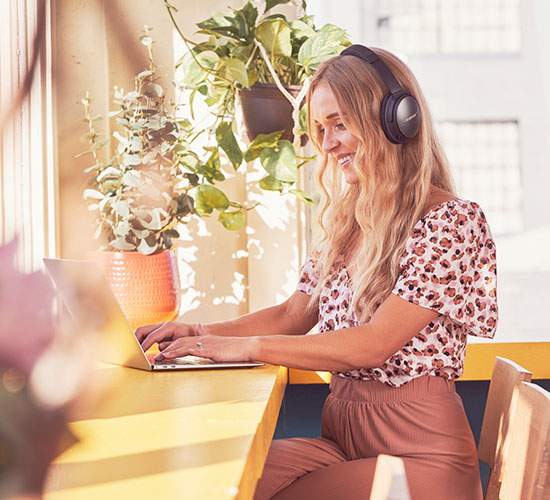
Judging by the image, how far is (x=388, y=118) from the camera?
139 centimetres

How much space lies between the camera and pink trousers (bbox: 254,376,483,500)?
122 centimetres

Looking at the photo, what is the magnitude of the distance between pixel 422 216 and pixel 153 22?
1.36 metres

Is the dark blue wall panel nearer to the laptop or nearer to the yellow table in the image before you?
the laptop

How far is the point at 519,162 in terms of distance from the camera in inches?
99.3

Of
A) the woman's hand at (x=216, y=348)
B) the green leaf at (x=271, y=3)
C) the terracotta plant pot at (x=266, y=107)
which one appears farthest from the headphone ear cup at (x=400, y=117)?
the green leaf at (x=271, y=3)

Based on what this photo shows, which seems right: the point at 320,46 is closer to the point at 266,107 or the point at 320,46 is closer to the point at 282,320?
the point at 266,107

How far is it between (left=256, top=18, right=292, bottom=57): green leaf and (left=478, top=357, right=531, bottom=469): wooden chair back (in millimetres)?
1070

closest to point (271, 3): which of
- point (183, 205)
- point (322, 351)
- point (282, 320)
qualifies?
point (183, 205)

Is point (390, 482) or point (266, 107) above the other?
point (266, 107)

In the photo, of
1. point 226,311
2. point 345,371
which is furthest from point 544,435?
point 226,311

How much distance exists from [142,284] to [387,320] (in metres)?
0.82

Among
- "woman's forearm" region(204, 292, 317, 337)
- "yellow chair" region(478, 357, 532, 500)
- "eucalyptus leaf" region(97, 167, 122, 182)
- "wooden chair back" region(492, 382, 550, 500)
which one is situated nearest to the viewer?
"wooden chair back" region(492, 382, 550, 500)

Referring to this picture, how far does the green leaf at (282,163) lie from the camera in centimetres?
203

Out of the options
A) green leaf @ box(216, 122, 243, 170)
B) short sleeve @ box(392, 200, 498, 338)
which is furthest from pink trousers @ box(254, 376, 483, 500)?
green leaf @ box(216, 122, 243, 170)
